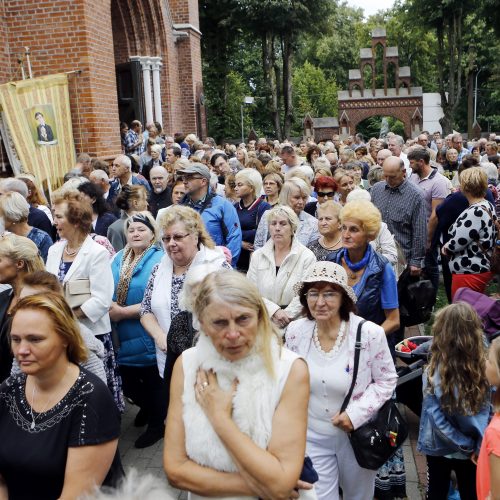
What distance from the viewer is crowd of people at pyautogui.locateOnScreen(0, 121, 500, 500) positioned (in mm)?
2152

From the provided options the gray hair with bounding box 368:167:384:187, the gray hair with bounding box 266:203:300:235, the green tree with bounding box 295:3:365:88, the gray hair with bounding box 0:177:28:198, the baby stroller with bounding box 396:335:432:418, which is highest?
the green tree with bounding box 295:3:365:88

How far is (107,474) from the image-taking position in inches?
102

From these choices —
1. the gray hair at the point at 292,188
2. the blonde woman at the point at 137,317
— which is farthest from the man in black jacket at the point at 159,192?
the blonde woman at the point at 137,317

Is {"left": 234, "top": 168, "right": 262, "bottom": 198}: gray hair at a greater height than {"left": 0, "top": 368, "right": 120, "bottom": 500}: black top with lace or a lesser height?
greater

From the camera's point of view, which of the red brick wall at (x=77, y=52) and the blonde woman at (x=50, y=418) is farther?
the red brick wall at (x=77, y=52)

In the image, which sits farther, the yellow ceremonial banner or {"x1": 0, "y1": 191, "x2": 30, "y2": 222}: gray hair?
the yellow ceremonial banner

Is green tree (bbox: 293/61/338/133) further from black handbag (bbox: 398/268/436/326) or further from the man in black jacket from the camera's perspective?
black handbag (bbox: 398/268/436/326)

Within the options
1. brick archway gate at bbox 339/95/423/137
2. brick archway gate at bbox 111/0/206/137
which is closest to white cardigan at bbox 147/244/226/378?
brick archway gate at bbox 111/0/206/137

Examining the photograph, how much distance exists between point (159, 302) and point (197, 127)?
1507 cm

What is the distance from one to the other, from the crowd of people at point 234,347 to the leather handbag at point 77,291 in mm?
10

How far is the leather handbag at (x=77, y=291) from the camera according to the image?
437cm

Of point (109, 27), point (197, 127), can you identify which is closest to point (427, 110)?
point (197, 127)

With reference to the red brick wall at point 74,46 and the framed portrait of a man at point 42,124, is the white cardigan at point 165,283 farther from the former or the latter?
the red brick wall at point 74,46

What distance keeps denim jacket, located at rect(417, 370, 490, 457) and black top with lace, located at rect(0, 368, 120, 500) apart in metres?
1.82
